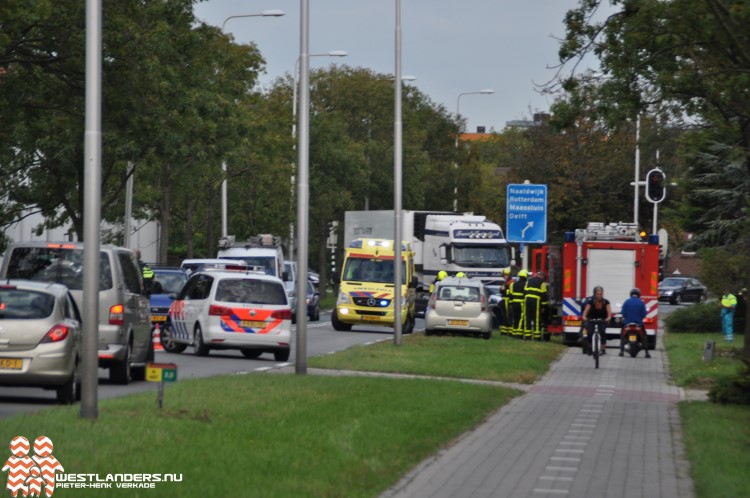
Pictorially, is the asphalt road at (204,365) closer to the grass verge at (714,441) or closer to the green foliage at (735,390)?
the grass verge at (714,441)

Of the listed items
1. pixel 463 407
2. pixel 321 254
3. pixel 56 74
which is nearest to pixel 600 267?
pixel 56 74

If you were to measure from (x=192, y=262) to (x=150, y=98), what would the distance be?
1336 centimetres

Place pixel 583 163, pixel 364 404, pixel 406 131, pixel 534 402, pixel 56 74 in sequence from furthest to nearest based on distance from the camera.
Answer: pixel 406 131, pixel 583 163, pixel 56 74, pixel 534 402, pixel 364 404

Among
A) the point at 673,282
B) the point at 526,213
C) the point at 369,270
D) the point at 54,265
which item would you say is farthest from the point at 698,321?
the point at 673,282

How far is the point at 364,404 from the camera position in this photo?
17703mm

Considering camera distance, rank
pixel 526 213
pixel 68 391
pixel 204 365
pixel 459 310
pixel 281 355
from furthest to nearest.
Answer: pixel 526 213 < pixel 459 310 < pixel 281 355 < pixel 204 365 < pixel 68 391

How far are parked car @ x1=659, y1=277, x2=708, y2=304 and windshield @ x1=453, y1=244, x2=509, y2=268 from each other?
3701 cm

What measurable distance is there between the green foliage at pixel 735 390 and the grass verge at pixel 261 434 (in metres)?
2.99

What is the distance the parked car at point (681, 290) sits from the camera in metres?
87.7

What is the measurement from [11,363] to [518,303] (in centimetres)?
2497

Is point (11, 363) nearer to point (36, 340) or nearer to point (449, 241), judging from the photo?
point (36, 340)

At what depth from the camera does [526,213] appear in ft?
153

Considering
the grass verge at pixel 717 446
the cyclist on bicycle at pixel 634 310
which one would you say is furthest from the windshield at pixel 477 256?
the grass verge at pixel 717 446

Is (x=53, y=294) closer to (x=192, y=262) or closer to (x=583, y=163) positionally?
(x=192, y=262)
